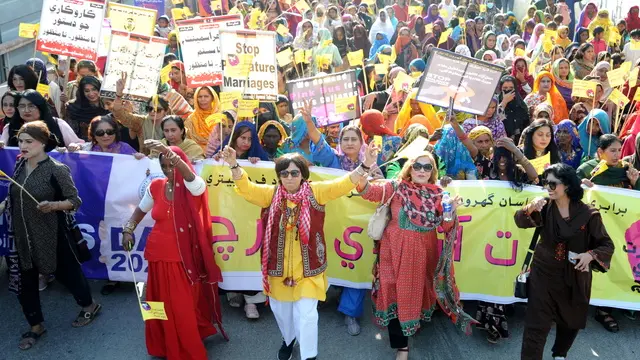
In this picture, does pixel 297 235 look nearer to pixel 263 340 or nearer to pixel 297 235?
pixel 297 235

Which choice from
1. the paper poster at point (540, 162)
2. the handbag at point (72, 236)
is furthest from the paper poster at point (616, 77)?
the handbag at point (72, 236)

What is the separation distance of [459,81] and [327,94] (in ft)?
4.46

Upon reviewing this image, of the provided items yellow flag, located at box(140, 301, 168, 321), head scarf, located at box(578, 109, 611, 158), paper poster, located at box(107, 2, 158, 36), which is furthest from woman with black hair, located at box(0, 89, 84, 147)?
head scarf, located at box(578, 109, 611, 158)

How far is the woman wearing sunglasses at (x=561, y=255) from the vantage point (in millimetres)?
3877

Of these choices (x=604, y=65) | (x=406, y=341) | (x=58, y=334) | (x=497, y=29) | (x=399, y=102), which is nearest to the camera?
(x=406, y=341)

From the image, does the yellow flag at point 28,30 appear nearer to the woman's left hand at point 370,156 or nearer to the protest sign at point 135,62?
the protest sign at point 135,62

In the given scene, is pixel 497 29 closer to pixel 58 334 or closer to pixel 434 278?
pixel 434 278

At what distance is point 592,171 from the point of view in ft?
16.9

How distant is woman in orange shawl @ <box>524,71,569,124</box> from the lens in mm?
7777

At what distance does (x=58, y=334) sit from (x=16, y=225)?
3.00 ft

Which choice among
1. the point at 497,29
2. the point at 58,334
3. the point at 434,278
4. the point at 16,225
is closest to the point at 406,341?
the point at 434,278

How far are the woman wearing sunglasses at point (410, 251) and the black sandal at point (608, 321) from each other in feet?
4.19

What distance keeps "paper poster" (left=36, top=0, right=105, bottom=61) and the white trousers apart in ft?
12.7

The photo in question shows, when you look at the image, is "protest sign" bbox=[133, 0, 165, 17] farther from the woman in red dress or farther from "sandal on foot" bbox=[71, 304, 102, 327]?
the woman in red dress
